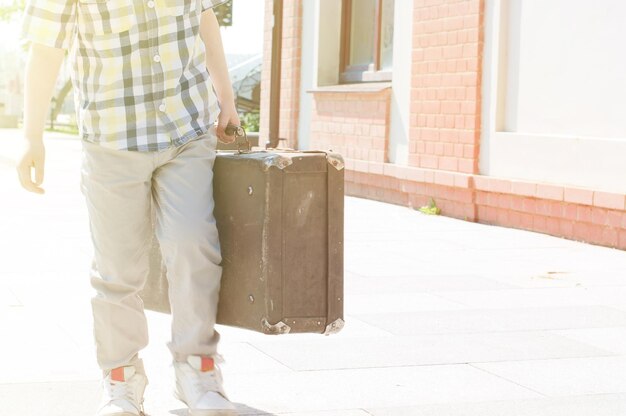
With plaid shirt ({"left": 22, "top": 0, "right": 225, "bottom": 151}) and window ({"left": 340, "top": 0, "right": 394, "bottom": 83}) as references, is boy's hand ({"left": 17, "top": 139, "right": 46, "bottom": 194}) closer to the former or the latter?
plaid shirt ({"left": 22, "top": 0, "right": 225, "bottom": 151})

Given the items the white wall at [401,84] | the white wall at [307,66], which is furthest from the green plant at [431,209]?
the white wall at [307,66]

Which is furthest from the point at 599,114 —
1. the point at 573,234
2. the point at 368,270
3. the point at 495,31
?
the point at 368,270

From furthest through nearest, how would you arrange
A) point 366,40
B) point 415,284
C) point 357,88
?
1. point 366,40
2. point 357,88
3. point 415,284

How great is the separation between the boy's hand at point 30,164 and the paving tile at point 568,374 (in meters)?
1.93

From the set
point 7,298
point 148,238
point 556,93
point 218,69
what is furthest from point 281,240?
point 556,93

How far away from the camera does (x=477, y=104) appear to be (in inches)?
422

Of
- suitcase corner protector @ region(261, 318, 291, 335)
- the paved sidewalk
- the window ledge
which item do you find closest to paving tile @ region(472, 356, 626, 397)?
the paved sidewalk

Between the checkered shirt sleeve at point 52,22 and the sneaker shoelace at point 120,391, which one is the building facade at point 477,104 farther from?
the checkered shirt sleeve at point 52,22

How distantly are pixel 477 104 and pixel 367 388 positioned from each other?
21.9 ft

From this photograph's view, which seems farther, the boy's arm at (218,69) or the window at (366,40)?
the window at (366,40)

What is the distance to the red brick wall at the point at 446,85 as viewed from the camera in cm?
1080

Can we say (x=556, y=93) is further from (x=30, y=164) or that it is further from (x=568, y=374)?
(x=30, y=164)

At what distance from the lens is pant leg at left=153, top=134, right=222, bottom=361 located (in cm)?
367

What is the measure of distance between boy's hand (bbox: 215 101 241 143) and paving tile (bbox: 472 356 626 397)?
1.45 meters
